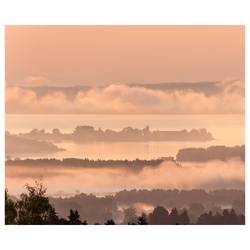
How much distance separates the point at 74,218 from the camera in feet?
34.3

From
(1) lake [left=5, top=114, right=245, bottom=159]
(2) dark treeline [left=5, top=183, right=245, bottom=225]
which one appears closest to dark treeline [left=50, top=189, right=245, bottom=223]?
(2) dark treeline [left=5, top=183, right=245, bottom=225]

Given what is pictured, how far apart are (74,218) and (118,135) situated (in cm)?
53

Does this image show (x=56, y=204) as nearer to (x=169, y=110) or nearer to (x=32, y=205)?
(x=32, y=205)

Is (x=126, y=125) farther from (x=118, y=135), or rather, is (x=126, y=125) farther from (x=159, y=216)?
(x=159, y=216)

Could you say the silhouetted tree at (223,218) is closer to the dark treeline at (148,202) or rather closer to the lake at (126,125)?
the dark treeline at (148,202)

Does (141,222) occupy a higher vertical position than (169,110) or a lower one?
lower

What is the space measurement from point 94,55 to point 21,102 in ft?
1.62

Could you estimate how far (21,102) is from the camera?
1048 cm

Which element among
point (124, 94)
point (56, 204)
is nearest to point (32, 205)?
point (56, 204)

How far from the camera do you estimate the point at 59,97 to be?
10484 millimetres

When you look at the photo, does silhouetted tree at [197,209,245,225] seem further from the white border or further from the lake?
the lake

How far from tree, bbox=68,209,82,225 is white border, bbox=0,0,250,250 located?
0.12 ft
